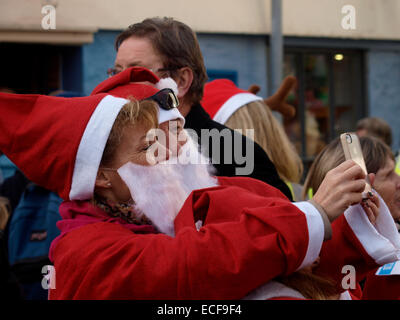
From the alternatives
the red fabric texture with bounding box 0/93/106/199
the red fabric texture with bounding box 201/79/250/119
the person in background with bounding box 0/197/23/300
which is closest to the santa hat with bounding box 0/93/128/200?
the red fabric texture with bounding box 0/93/106/199

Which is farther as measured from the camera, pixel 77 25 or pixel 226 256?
pixel 77 25

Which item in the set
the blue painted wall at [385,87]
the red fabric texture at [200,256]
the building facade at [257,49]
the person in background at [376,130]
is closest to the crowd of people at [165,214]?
the red fabric texture at [200,256]

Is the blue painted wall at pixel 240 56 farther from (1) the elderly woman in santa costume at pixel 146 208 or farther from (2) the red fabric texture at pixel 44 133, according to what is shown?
(2) the red fabric texture at pixel 44 133

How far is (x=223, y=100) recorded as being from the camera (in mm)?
3004

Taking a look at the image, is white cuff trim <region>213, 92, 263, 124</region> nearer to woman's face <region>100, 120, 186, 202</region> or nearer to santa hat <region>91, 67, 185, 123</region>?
santa hat <region>91, 67, 185, 123</region>

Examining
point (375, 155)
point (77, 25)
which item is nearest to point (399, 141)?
point (77, 25)

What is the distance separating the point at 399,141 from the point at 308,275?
7854 mm

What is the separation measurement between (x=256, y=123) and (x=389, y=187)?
0.81m

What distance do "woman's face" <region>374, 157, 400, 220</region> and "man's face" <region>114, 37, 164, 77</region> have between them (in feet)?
3.58

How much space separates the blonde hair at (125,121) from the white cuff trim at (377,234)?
0.65m

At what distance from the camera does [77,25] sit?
21.0 ft

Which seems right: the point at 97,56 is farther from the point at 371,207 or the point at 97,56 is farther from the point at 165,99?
the point at 371,207
